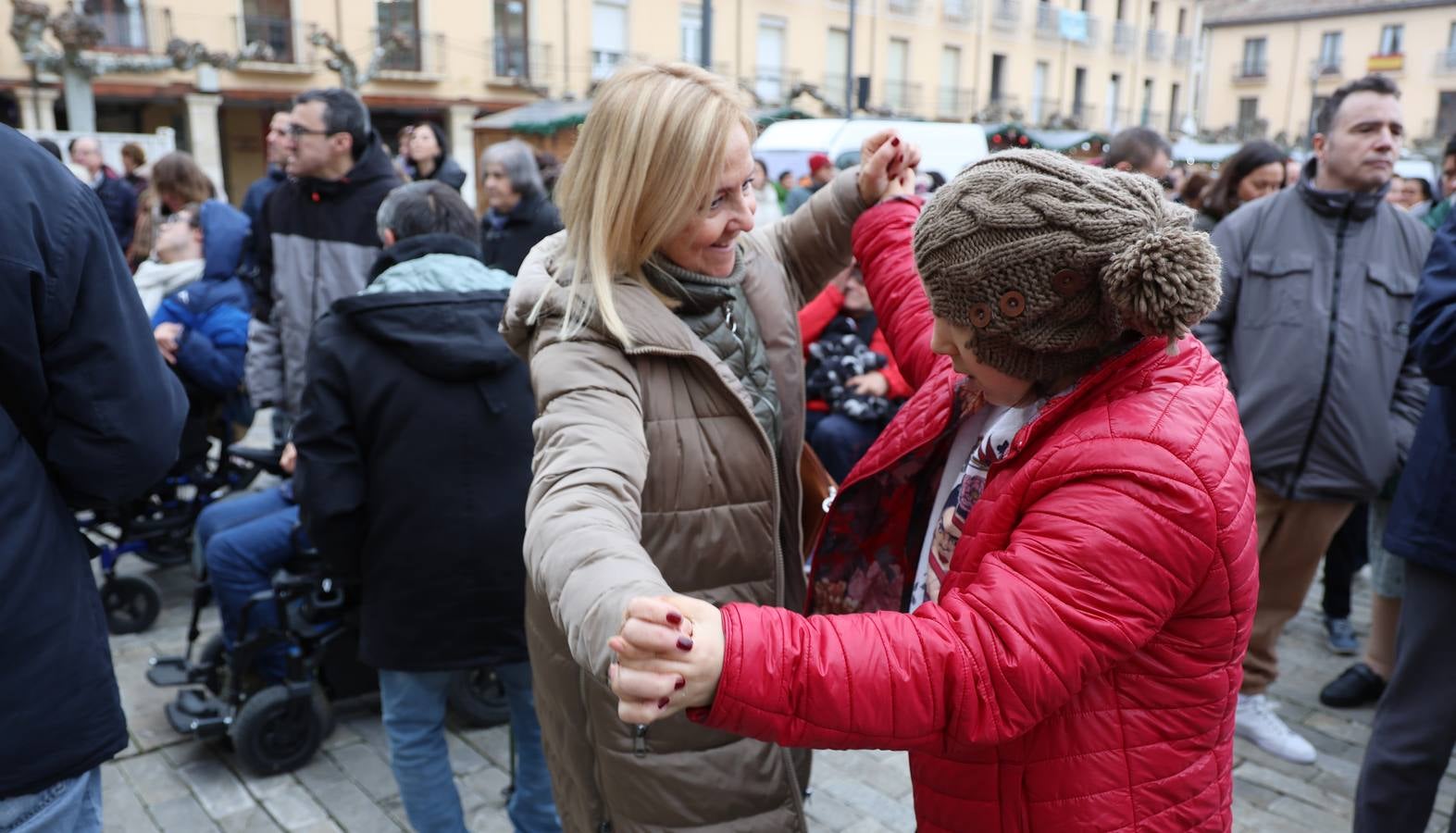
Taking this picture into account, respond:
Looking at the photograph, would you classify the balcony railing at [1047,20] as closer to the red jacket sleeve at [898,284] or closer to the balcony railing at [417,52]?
the balcony railing at [417,52]

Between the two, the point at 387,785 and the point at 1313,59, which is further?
the point at 1313,59

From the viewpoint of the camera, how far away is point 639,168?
172cm

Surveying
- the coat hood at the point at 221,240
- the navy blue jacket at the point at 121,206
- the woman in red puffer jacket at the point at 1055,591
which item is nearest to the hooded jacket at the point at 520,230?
the coat hood at the point at 221,240

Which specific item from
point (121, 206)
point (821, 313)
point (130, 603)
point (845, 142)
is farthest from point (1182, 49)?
point (130, 603)

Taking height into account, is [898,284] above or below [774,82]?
below

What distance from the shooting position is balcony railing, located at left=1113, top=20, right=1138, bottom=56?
1661 inches

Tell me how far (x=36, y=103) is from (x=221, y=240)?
62.5 ft

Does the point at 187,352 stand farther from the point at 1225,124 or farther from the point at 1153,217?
the point at 1225,124

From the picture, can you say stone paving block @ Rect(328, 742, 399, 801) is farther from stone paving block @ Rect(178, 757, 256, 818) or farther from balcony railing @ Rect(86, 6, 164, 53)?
balcony railing @ Rect(86, 6, 164, 53)

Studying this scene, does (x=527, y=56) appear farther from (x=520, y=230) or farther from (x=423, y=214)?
(x=423, y=214)

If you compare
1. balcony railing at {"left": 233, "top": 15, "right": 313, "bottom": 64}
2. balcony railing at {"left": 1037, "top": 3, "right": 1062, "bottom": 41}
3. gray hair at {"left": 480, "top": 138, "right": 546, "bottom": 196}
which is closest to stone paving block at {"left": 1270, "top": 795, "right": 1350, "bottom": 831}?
gray hair at {"left": 480, "top": 138, "right": 546, "bottom": 196}

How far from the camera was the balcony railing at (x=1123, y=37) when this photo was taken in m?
42.2

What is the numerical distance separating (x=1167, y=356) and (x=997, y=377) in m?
0.21

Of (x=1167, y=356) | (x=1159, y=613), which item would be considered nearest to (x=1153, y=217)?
(x=1167, y=356)
